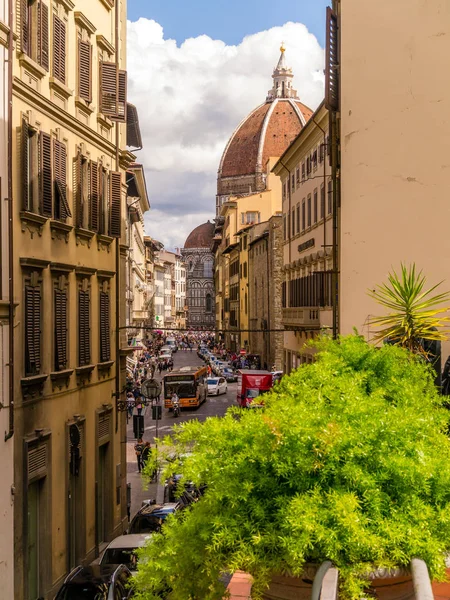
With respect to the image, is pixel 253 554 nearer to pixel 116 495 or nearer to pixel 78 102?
pixel 78 102

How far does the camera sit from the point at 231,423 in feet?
14.5

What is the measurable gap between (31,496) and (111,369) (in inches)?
238

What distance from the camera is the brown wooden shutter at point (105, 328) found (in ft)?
68.1

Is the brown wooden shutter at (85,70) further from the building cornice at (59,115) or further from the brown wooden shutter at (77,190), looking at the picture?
the brown wooden shutter at (77,190)

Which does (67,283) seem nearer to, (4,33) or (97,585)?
(4,33)

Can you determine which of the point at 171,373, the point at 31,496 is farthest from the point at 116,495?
the point at 171,373

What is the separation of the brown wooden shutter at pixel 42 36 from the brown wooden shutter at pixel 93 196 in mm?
3473

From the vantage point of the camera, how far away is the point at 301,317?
1478 inches

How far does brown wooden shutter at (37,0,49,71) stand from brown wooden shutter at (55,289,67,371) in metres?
4.37

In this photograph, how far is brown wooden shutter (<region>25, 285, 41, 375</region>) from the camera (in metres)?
15.4

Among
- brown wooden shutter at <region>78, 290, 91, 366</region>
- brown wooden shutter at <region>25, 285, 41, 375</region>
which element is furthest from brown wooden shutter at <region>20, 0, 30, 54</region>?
brown wooden shutter at <region>78, 290, 91, 366</region>

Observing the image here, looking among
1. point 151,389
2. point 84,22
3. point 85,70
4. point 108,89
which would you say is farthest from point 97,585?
point 151,389

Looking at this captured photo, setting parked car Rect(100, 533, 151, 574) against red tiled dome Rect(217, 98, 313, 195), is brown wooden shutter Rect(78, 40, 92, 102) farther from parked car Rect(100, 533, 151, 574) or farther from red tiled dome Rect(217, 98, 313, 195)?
red tiled dome Rect(217, 98, 313, 195)

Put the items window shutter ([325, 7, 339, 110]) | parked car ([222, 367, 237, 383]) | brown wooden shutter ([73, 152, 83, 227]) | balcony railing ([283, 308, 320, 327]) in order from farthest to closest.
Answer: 1. parked car ([222, 367, 237, 383])
2. balcony railing ([283, 308, 320, 327])
3. brown wooden shutter ([73, 152, 83, 227])
4. window shutter ([325, 7, 339, 110])
